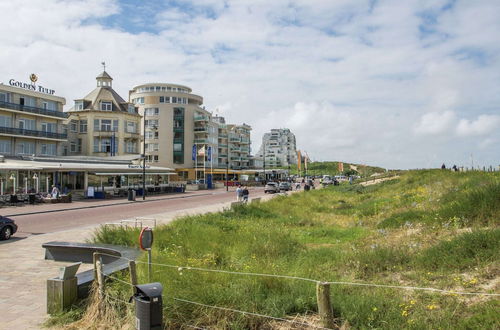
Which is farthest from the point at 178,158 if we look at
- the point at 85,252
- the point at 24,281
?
the point at 24,281

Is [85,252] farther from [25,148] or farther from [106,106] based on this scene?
[106,106]

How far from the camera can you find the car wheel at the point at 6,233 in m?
14.7

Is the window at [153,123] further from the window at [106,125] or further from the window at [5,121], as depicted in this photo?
the window at [5,121]

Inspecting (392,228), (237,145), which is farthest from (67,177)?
(237,145)

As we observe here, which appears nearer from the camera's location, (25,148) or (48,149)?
(25,148)

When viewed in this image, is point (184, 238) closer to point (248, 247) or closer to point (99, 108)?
point (248, 247)

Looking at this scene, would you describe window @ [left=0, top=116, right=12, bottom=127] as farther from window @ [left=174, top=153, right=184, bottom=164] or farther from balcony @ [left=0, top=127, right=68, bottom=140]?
window @ [left=174, top=153, right=184, bottom=164]

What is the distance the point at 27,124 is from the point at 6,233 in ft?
129

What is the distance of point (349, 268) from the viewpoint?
856 centimetres

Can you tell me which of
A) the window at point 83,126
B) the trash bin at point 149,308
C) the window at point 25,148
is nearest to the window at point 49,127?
the window at point 25,148

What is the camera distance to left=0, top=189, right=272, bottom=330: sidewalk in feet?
21.3

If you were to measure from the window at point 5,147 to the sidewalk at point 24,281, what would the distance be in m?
36.9

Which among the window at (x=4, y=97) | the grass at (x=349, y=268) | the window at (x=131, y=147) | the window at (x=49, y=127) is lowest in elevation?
the grass at (x=349, y=268)

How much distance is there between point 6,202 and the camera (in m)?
30.8
